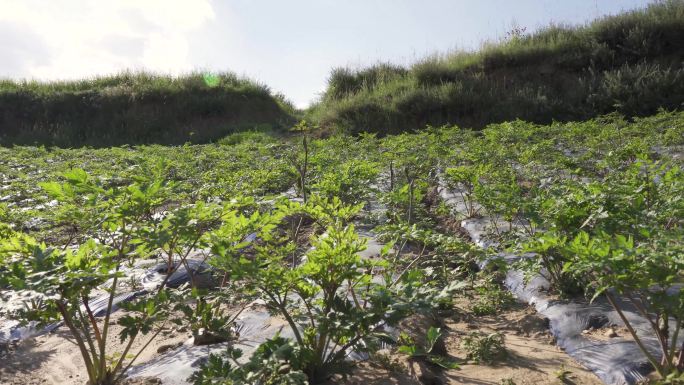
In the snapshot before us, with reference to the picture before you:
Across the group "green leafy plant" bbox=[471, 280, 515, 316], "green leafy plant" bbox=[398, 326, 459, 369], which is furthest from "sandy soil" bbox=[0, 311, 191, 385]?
"green leafy plant" bbox=[471, 280, 515, 316]

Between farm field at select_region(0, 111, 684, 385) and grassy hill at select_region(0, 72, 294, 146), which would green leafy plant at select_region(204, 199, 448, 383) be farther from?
grassy hill at select_region(0, 72, 294, 146)

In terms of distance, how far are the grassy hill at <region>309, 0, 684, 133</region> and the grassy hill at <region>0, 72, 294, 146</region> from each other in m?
4.90

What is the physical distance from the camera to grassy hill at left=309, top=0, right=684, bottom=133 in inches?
496

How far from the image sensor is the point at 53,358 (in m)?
2.96

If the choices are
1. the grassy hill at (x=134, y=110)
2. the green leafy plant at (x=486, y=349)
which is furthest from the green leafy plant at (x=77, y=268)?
the grassy hill at (x=134, y=110)

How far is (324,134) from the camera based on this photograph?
1470cm

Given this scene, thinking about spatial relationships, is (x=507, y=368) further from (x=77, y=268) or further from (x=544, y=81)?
(x=544, y=81)

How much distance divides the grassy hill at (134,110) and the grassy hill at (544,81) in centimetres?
490

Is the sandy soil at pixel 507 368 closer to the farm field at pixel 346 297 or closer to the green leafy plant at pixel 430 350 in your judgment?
the farm field at pixel 346 297

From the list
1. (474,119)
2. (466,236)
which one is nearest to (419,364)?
(466,236)

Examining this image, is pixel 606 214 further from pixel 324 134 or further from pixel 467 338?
pixel 324 134

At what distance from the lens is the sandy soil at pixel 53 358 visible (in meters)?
2.72

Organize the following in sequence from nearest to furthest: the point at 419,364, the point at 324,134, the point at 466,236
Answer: the point at 419,364 < the point at 466,236 < the point at 324,134

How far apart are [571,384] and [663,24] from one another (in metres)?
16.1
